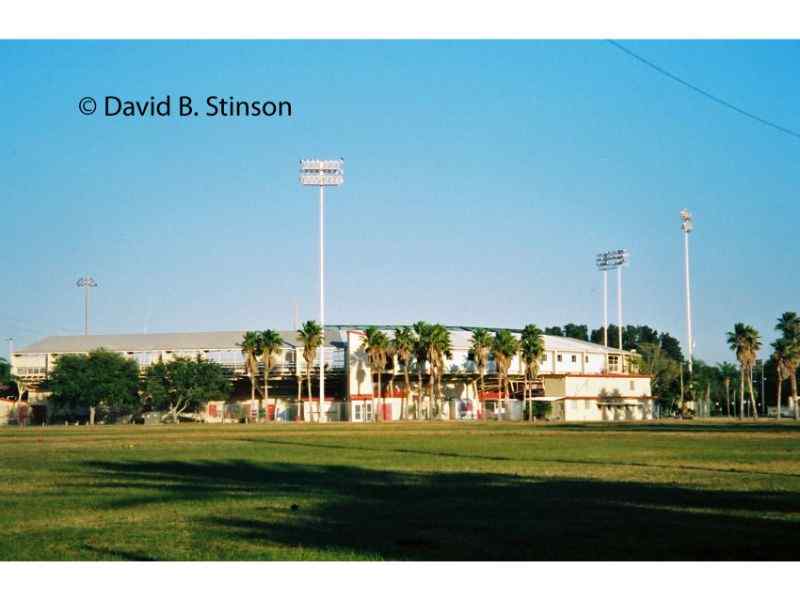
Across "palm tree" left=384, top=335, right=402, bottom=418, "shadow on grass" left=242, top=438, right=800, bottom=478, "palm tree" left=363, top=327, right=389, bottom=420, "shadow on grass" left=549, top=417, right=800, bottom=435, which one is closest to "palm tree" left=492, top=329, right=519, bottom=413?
"palm tree" left=384, top=335, right=402, bottom=418

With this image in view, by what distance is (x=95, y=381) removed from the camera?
408 feet

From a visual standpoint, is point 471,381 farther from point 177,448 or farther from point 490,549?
point 490,549

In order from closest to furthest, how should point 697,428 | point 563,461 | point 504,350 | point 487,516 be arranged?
point 487,516 → point 563,461 → point 697,428 → point 504,350

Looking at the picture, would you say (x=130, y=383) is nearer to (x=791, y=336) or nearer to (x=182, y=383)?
(x=182, y=383)

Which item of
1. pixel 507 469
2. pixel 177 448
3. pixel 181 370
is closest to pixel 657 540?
pixel 507 469

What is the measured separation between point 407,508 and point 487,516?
2.13m

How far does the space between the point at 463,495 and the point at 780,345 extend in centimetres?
12092

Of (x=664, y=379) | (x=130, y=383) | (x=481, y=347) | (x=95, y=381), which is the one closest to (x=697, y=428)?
(x=481, y=347)

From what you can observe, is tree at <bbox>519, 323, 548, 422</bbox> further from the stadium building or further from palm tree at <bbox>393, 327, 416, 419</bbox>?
palm tree at <bbox>393, 327, 416, 419</bbox>

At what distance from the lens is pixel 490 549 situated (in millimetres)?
14375

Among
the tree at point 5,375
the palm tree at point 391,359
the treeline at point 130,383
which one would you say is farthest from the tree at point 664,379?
the tree at point 5,375

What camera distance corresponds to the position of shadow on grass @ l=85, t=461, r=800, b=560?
1437 centimetres

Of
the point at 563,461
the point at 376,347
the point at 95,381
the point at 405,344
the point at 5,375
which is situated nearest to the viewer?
the point at 563,461

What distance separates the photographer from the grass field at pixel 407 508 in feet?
47.9
